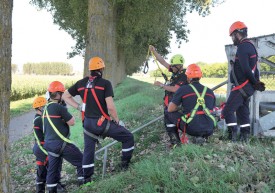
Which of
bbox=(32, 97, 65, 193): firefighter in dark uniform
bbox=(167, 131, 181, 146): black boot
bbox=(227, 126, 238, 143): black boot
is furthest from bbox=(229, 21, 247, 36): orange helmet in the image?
bbox=(32, 97, 65, 193): firefighter in dark uniform

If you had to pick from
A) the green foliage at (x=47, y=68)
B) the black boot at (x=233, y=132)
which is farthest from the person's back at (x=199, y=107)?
the green foliage at (x=47, y=68)

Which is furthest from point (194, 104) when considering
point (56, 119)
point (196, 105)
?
point (56, 119)

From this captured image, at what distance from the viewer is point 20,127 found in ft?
59.8

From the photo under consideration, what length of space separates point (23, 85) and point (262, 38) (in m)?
32.6

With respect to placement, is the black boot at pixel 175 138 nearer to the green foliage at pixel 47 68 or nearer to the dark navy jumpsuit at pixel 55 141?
the dark navy jumpsuit at pixel 55 141

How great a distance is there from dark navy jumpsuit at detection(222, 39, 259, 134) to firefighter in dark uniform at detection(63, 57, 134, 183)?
76.7 inches

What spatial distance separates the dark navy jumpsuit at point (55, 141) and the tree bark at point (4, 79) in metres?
1.41

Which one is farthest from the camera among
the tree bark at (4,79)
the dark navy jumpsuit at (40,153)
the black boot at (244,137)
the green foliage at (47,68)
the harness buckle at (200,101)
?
the green foliage at (47,68)

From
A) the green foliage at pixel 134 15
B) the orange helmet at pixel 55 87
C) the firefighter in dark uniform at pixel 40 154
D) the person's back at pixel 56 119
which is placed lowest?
the firefighter in dark uniform at pixel 40 154

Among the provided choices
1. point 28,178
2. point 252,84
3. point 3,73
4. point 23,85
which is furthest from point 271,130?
point 23,85

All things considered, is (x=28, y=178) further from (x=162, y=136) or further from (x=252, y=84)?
(x=252, y=84)

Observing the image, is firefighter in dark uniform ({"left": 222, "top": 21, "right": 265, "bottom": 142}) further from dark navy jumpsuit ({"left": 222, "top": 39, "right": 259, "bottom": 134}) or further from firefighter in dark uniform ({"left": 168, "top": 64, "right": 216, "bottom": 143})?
firefighter in dark uniform ({"left": 168, "top": 64, "right": 216, "bottom": 143})

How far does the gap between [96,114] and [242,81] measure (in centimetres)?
275

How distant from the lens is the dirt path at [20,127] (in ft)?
51.5
